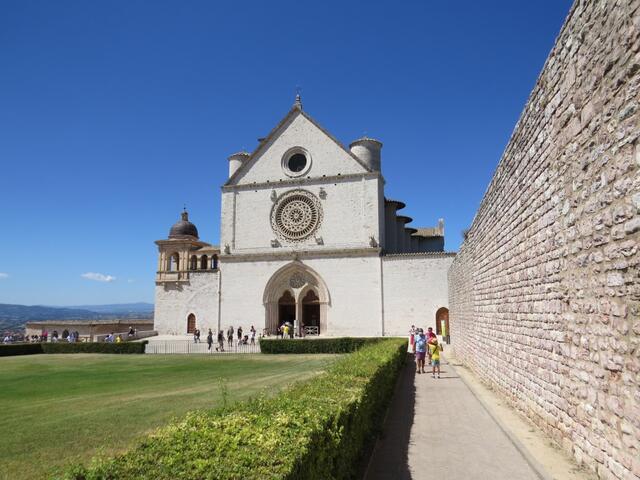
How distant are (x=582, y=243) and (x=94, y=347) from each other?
30.4 m

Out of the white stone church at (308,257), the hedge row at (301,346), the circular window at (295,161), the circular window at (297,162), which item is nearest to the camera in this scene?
the hedge row at (301,346)

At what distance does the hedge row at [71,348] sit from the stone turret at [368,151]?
2047cm

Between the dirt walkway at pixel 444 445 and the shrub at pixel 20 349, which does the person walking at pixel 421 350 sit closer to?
the dirt walkway at pixel 444 445

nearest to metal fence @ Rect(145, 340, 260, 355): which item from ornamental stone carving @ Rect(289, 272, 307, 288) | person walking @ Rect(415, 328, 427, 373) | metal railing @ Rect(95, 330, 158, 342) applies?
metal railing @ Rect(95, 330, 158, 342)

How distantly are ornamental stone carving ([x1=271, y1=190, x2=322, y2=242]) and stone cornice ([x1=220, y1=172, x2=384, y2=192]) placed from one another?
2.52 ft

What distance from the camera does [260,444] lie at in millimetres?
3732

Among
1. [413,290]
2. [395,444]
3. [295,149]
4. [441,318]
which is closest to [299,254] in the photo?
[295,149]

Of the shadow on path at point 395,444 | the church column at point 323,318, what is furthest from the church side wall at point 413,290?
the shadow on path at point 395,444

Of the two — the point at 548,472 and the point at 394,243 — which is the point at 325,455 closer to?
the point at 548,472

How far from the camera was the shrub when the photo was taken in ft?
97.5

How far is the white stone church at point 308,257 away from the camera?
33.2m

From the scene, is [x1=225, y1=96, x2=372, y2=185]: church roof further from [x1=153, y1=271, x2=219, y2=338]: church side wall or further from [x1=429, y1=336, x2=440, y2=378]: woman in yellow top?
[x1=429, y1=336, x2=440, y2=378]: woman in yellow top

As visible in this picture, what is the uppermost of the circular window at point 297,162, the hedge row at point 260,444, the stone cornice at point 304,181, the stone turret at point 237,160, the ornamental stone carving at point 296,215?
the stone turret at point 237,160

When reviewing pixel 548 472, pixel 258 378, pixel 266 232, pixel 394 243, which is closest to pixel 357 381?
pixel 548 472
